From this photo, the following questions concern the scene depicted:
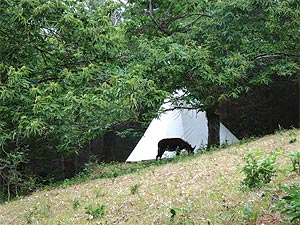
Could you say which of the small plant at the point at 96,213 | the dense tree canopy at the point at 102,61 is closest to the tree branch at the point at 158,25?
the dense tree canopy at the point at 102,61

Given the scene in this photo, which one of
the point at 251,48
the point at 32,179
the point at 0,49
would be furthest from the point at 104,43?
the point at 32,179

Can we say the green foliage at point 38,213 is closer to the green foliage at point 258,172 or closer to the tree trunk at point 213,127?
the green foliage at point 258,172

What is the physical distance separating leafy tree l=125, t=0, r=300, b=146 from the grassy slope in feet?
7.09

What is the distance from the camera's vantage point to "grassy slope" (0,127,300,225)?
168 inches

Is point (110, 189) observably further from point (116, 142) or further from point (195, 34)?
point (116, 142)

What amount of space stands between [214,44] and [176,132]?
16.2 feet

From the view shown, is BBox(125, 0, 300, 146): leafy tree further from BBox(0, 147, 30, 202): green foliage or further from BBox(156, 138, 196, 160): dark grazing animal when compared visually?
BBox(0, 147, 30, 202): green foliage

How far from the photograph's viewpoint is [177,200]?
5.34m

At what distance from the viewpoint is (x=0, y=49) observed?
6.11 m

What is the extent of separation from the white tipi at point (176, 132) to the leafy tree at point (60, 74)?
777cm

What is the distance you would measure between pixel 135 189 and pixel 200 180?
40.9 inches

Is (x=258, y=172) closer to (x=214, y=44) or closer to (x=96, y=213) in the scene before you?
(x=96, y=213)

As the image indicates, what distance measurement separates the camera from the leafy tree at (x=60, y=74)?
5336 mm

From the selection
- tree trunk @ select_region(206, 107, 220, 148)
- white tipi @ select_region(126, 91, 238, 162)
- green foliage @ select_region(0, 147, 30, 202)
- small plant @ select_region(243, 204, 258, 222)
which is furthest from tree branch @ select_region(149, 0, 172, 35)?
small plant @ select_region(243, 204, 258, 222)
